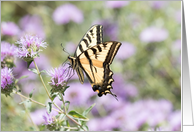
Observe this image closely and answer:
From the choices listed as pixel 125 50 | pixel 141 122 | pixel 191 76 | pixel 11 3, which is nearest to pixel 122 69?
pixel 125 50

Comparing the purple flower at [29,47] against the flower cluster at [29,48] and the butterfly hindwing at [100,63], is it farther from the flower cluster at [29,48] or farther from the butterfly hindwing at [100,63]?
the butterfly hindwing at [100,63]

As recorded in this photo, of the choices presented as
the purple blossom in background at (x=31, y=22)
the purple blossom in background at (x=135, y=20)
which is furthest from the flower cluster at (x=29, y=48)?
the purple blossom in background at (x=135, y=20)

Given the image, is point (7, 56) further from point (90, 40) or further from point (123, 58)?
point (123, 58)

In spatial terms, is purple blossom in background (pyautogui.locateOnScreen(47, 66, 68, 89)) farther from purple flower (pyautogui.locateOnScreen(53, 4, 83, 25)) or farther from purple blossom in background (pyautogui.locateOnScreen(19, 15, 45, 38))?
purple blossom in background (pyautogui.locateOnScreen(19, 15, 45, 38))

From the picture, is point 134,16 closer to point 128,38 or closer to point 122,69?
point 128,38

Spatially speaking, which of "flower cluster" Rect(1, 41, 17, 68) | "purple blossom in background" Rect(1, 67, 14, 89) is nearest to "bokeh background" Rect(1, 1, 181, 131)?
"flower cluster" Rect(1, 41, 17, 68)

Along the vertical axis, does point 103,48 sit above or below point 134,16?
below
